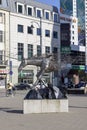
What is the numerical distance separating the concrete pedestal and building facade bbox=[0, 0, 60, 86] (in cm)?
5076

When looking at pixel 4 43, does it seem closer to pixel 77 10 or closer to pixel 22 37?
pixel 22 37

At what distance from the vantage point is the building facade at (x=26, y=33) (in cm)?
7488

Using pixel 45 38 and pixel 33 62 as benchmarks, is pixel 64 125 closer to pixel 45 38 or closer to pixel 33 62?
pixel 33 62

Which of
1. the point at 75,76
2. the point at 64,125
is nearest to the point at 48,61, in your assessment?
the point at 64,125

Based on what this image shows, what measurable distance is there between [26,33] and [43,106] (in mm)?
58555

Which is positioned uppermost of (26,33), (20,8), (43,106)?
(20,8)

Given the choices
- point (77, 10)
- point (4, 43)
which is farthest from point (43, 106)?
point (77, 10)

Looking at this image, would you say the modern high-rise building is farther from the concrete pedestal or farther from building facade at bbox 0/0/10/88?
the concrete pedestal

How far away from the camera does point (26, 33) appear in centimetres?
7812

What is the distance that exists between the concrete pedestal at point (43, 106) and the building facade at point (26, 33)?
50.8 metres

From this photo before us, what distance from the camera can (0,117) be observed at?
719 inches

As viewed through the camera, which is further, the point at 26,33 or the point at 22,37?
the point at 26,33

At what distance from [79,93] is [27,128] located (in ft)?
97.6

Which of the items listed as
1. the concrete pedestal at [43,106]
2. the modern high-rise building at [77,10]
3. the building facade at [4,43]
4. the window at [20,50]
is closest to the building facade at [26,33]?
the window at [20,50]
